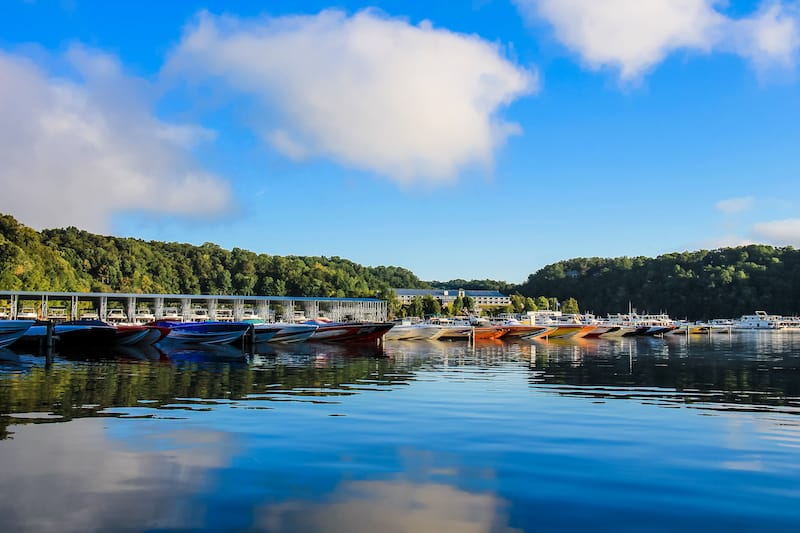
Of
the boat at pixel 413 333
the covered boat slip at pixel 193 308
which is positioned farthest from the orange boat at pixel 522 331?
the covered boat slip at pixel 193 308

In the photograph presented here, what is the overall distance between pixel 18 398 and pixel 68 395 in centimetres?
134

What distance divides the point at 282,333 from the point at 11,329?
2159 centimetres

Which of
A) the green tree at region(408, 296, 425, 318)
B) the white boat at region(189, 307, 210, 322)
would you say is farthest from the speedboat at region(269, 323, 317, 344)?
the green tree at region(408, 296, 425, 318)

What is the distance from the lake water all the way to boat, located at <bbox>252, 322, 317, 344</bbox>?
33.8 metres

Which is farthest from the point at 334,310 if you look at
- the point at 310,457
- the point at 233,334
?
the point at 310,457

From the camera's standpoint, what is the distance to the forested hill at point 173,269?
379 ft

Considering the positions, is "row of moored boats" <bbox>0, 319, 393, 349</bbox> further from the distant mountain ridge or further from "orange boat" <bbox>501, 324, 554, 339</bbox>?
the distant mountain ridge

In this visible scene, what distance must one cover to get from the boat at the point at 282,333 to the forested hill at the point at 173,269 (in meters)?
51.4

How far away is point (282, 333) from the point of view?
57.7 meters

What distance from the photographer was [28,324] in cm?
4141

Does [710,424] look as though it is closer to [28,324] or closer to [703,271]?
[28,324]

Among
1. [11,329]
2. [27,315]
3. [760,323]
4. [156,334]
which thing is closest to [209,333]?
[156,334]

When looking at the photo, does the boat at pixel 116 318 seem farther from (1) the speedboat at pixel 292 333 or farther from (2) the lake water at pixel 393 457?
(2) the lake water at pixel 393 457

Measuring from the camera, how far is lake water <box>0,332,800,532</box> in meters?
7.97
